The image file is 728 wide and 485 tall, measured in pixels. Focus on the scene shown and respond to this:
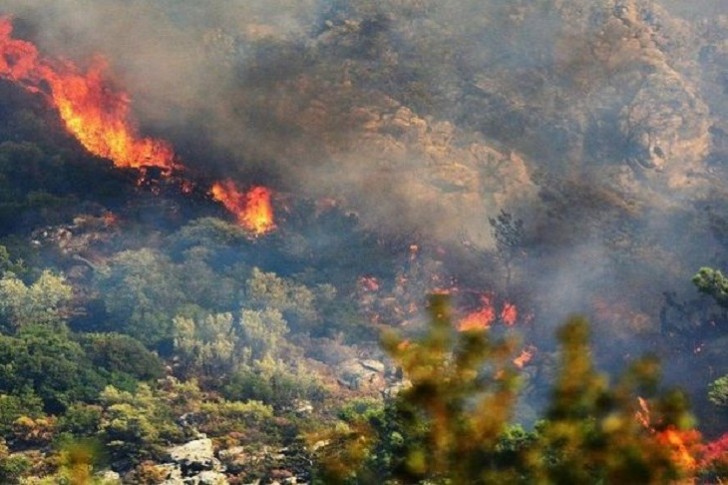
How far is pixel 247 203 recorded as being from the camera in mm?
64562

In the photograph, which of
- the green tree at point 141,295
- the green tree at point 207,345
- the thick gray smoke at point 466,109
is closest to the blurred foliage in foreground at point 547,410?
the green tree at point 207,345

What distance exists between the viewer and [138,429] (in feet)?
121

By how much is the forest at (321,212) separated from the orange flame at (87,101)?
21 cm

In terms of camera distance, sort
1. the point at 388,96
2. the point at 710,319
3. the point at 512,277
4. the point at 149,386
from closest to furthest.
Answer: the point at 149,386 < the point at 710,319 < the point at 512,277 < the point at 388,96

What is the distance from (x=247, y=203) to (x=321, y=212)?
244 inches

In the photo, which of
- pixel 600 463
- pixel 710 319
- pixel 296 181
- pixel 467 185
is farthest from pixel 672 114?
pixel 600 463

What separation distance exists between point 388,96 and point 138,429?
39.9m

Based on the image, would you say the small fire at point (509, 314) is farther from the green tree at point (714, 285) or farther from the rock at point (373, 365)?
the green tree at point (714, 285)

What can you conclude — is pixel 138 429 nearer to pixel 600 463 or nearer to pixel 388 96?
pixel 600 463

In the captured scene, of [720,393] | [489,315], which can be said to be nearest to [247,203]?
[489,315]

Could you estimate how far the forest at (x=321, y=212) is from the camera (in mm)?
40500

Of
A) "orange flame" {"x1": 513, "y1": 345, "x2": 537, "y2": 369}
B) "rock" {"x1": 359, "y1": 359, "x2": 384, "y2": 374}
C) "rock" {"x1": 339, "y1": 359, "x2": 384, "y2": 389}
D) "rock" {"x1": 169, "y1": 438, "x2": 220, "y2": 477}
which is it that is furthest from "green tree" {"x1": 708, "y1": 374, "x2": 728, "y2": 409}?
"rock" {"x1": 169, "y1": 438, "x2": 220, "y2": 477}

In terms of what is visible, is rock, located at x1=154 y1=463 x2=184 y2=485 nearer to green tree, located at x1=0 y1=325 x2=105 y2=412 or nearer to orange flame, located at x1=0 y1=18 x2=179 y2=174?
green tree, located at x1=0 y1=325 x2=105 y2=412

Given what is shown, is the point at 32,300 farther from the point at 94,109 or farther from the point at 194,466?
the point at 94,109
